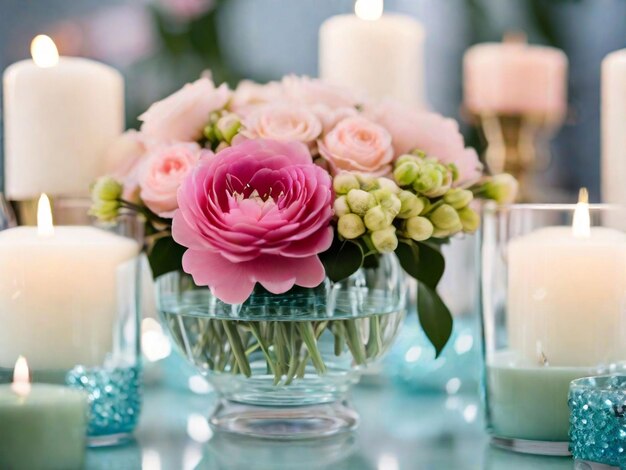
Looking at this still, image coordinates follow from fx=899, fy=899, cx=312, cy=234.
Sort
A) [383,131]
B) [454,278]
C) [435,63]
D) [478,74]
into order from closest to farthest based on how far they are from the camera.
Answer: [383,131] → [454,278] → [478,74] → [435,63]

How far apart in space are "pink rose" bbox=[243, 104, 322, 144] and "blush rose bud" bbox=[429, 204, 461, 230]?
90 millimetres

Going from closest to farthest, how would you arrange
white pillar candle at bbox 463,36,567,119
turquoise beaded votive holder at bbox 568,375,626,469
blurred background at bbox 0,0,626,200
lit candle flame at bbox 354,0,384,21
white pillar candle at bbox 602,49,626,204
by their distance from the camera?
1. turquoise beaded votive holder at bbox 568,375,626,469
2. white pillar candle at bbox 602,49,626,204
3. lit candle flame at bbox 354,0,384,21
4. white pillar candle at bbox 463,36,567,119
5. blurred background at bbox 0,0,626,200

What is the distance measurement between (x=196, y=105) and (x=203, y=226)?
13cm

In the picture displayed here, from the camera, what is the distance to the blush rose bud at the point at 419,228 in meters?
0.53

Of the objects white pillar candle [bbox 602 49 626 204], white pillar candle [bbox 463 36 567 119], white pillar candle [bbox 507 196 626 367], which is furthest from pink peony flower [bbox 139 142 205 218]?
white pillar candle [bbox 463 36 567 119]

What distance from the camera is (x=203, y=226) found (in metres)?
0.49

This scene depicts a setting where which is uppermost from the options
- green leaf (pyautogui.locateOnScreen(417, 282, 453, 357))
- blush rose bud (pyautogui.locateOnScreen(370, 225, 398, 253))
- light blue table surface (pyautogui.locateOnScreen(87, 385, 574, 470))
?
blush rose bud (pyautogui.locateOnScreen(370, 225, 398, 253))

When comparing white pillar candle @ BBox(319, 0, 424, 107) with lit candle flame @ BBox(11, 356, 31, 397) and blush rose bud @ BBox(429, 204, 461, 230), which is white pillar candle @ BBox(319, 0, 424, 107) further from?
lit candle flame @ BBox(11, 356, 31, 397)

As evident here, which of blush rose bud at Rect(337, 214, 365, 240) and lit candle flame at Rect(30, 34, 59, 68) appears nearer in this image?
blush rose bud at Rect(337, 214, 365, 240)

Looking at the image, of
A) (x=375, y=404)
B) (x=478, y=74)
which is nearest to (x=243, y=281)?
(x=375, y=404)

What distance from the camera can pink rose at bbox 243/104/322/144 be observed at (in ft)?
1.84

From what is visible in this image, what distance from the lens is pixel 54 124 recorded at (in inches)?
26.8

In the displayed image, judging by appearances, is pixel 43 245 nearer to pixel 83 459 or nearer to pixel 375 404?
pixel 83 459

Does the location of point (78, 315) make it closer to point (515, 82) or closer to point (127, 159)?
point (127, 159)
